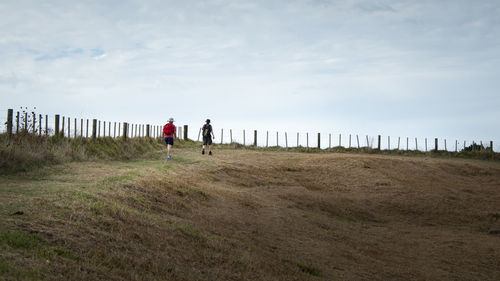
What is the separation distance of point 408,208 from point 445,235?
123 inches

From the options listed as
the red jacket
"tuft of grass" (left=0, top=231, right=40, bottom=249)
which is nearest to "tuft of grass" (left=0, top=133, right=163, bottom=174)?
the red jacket

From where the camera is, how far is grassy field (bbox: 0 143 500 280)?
238 inches

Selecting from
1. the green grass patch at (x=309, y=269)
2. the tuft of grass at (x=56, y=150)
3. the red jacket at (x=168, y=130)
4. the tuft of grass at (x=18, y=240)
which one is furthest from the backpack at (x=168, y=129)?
the tuft of grass at (x=18, y=240)

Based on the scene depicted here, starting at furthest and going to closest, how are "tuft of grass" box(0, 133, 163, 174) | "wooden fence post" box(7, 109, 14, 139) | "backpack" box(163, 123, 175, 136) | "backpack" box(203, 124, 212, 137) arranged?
1. "backpack" box(203, 124, 212, 137)
2. "backpack" box(163, 123, 175, 136)
3. "wooden fence post" box(7, 109, 14, 139)
4. "tuft of grass" box(0, 133, 163, 174)

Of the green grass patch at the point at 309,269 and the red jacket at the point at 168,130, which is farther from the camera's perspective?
the red jacket at the point at 168,130

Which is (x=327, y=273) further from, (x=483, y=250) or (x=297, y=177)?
(x=297, y=177)

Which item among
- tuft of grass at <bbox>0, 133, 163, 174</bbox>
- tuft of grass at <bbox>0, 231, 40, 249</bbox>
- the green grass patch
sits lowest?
the green grass patch

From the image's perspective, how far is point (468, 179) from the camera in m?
23.0

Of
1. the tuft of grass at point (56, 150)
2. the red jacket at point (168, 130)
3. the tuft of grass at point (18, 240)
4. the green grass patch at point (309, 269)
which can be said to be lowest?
the green grass patch at point (309, 269)

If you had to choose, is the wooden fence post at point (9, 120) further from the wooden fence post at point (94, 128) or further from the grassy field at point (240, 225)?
the wooden fence post at point (94, 128)

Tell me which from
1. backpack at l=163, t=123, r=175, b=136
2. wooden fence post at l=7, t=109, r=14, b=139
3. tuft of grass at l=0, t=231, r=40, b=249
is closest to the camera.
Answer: tuft of grass at l=0, t=231, r=40, b=249

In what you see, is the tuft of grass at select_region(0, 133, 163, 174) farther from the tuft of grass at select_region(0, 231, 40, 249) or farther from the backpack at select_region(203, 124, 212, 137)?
the tuft of grass at select_region(0, 231, 40, 249)

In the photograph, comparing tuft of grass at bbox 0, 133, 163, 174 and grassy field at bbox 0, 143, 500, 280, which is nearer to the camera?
grassy field at bbox 0, 143, 500, 280

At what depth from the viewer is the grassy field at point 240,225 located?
238 inches
